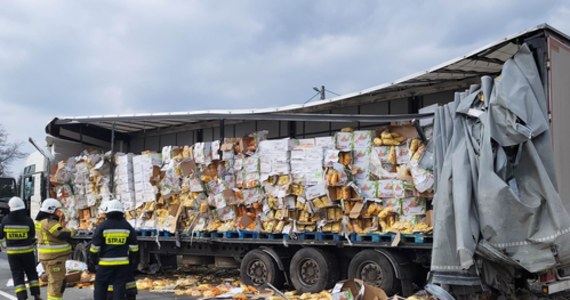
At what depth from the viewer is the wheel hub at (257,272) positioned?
31.7ft

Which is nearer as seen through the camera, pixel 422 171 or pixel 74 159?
pixel 422 171

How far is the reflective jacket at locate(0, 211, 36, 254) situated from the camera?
330 inches

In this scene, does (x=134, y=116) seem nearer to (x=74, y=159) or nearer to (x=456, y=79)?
(x=74, y=159)

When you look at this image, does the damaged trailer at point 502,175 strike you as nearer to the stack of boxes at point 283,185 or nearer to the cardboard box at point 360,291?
the stack of boxes at point 283,185

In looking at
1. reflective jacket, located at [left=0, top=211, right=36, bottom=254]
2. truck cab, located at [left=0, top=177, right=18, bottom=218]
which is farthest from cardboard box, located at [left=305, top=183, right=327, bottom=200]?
truck cab, located at [left=0, top=177, right=18, bottom=218]

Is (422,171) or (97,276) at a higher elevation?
(422,171)

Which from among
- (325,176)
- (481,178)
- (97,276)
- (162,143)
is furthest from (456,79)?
(162,143)

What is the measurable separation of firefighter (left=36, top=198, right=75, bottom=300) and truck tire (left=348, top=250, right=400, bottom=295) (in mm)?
4376

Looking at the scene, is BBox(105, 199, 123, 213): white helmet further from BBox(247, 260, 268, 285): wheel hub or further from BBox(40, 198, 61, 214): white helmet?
BBox(247, 260, 268, 285): wheel hub

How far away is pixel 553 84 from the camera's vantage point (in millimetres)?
5891

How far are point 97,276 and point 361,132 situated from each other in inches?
177

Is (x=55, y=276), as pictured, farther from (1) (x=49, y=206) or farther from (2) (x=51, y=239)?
(1) (x=49, y=206)

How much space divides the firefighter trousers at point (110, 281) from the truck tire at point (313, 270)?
10.2 feet

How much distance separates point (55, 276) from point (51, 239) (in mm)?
547
